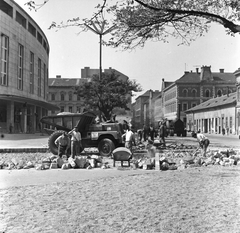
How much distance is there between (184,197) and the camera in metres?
6.47

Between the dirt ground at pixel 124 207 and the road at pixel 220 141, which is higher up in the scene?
the road at pixel 220 141

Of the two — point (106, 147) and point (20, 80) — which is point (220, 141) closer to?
point (106, 147)

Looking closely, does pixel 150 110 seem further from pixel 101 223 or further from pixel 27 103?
pixel 101 223

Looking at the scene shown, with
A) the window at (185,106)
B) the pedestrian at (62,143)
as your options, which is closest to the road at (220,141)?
the pedestrian at (62,143)

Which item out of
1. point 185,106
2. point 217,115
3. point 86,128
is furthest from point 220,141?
point 185,106

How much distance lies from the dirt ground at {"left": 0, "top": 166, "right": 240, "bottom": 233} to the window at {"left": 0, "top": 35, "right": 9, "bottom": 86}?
1651cm

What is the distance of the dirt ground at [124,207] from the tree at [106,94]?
66.3 ft

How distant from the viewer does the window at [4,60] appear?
22.3m

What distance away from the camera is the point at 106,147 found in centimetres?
1612

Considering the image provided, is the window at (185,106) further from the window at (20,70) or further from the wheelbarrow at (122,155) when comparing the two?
the wheelbarrow at (122,155)

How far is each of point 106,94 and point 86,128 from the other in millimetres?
12859

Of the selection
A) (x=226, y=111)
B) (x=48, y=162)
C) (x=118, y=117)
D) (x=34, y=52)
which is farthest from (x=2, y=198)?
(x=226, y=111)

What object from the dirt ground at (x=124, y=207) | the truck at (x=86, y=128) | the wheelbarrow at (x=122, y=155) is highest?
the truck at (x=86, y=128)

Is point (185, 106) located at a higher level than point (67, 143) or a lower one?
higher
